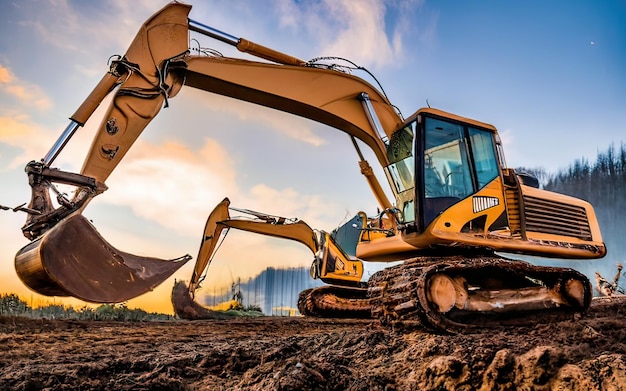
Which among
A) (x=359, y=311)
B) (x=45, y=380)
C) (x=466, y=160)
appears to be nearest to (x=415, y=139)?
(x=466, y=160)

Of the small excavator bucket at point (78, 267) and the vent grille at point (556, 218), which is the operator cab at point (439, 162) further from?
the small excavator bucket at point (78, 267)

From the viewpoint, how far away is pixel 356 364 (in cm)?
350

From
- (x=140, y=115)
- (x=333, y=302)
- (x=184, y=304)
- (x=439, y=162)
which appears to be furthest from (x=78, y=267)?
(x=333, y=302)

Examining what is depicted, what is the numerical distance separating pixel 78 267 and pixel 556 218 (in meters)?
5.29

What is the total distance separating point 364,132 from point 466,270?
2.96 m

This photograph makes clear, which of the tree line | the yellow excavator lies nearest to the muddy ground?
the yellow excavator

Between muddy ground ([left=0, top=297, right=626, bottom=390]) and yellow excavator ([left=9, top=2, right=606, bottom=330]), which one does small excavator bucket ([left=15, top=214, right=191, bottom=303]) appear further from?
muddy ground ([left=0, top=297, right=626, bottom=390])

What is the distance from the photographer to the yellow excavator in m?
4.60

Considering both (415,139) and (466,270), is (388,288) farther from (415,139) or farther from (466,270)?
(415,139)

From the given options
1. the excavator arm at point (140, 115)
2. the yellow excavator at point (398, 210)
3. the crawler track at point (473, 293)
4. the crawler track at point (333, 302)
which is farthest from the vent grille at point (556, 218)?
the crawler track at point (333, 302)

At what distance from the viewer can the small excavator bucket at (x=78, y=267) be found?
4453mm

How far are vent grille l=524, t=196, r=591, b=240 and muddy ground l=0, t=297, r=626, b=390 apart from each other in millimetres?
1274

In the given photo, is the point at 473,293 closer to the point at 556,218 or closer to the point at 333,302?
the point at 556,218

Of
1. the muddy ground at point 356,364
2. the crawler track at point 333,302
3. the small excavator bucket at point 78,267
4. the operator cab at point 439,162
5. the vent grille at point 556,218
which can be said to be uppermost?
the operator cab at point 439,162
